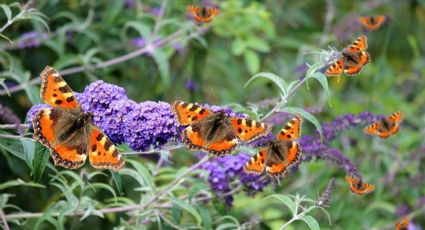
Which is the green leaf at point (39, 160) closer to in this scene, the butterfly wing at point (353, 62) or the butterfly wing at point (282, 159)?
the butterfly wing at point (282, 159)

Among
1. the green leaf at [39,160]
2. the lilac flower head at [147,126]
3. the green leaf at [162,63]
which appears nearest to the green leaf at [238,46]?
the green leaf at [162,63]

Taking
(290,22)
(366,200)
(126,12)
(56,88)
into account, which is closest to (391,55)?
(290,22)

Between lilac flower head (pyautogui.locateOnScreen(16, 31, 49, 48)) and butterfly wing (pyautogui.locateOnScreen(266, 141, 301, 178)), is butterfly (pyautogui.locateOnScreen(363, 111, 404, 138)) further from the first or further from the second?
lilac flower head (pyautogui.locateOnScreen(16, 31, 49, 48))

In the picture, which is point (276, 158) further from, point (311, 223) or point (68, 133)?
point (68, 133)

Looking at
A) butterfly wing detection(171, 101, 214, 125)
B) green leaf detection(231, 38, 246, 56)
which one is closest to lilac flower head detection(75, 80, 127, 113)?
butterfly wing detection(171, 101, 214, 125)

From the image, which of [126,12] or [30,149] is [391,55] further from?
[30,149]

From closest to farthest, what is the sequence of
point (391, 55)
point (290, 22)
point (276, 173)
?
point (276, 173) → point (290, 22) → point (391, 55)
